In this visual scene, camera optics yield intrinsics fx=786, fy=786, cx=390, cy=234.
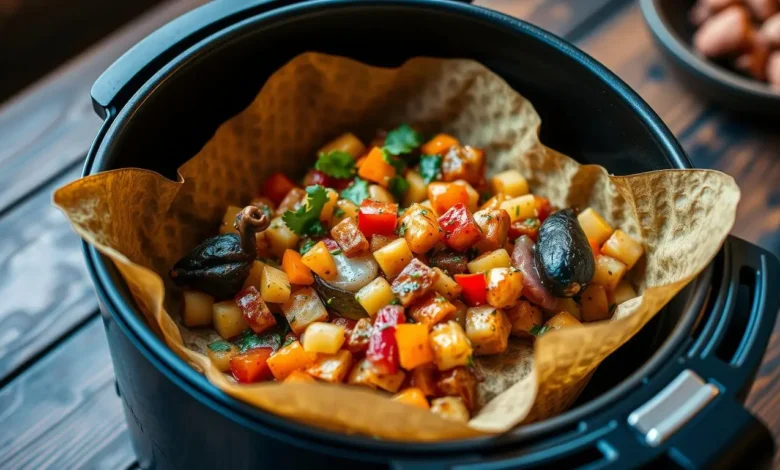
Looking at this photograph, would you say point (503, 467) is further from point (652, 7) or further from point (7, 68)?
point (7, 68)

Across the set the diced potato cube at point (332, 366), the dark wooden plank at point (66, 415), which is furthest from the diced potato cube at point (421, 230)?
the dark wooden plank at point (66, 415)

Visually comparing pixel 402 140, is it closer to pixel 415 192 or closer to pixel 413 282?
pixel 415 192

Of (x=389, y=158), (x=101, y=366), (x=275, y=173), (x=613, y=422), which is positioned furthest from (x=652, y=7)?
(x=101, y=366)

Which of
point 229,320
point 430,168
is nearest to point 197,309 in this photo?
point 229,320

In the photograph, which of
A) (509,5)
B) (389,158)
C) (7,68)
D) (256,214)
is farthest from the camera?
(7,68)

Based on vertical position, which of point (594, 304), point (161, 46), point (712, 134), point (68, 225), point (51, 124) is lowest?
point (712, 134)

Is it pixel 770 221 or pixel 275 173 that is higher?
pixel 275 173

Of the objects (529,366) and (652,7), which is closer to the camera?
(529,366)
